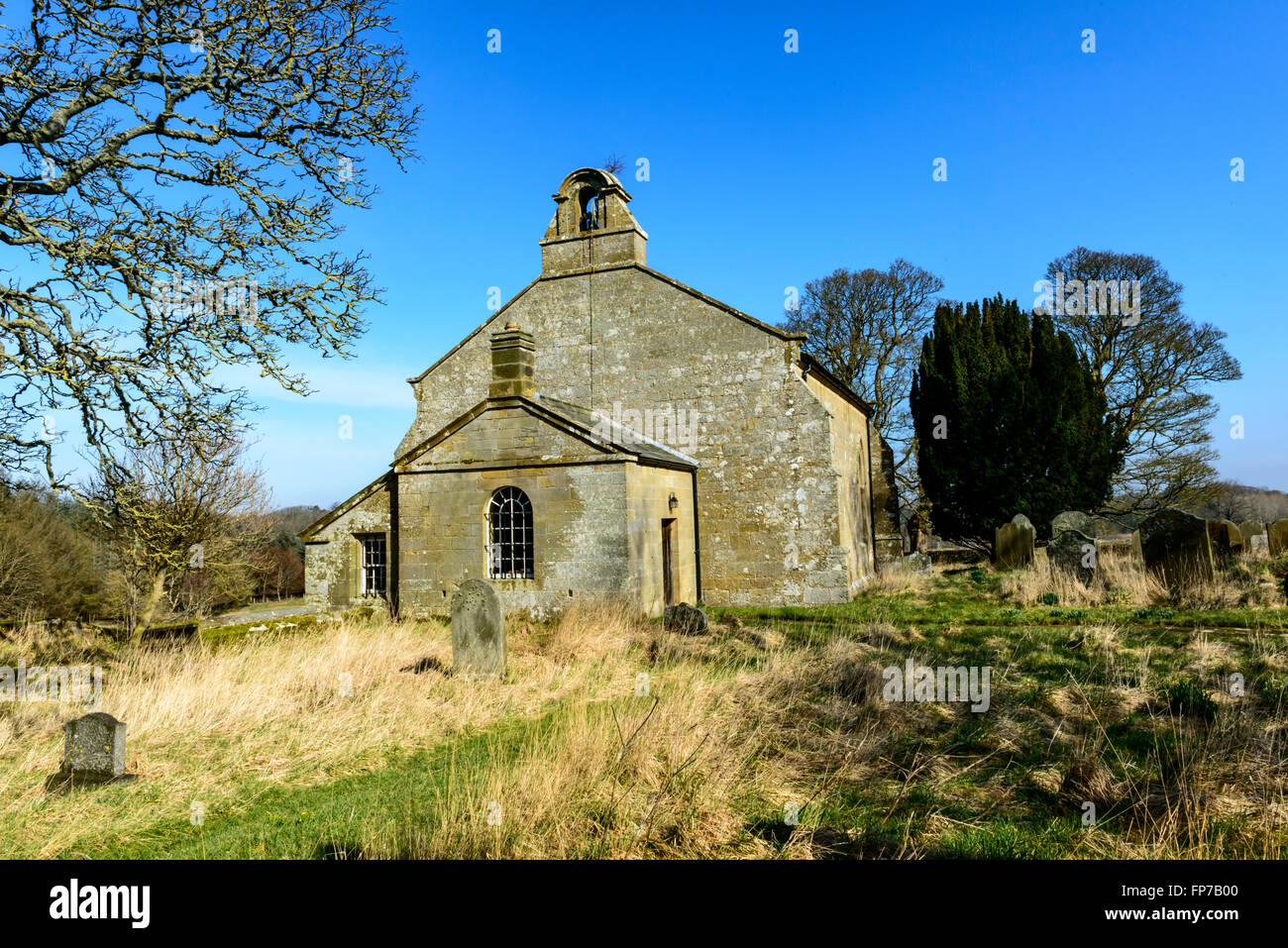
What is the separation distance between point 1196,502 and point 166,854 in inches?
1173

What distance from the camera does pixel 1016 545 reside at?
1986 centimetres

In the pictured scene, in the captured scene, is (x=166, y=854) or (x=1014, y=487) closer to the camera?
(x=166, y=854)

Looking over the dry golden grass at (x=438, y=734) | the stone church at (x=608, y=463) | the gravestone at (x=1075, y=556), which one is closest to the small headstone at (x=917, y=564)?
the stone church at (x=608, y=463)

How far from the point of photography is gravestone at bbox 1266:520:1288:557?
1805cm

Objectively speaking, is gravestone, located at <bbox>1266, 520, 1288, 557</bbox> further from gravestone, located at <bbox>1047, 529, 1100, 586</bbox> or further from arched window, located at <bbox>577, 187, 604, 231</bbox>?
arched window, located at <bbox>577, 187, 604, 231</bbox>

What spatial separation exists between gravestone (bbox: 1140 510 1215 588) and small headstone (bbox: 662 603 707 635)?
9.01 meters

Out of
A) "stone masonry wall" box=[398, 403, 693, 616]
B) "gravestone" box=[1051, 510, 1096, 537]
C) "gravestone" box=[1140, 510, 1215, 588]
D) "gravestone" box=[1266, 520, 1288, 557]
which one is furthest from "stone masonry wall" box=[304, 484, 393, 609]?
"gravestone" box=[1266, 520, 1288, 557]

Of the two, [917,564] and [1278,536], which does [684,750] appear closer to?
[917,564]

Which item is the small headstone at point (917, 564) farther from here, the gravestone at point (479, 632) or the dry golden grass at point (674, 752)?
the gravestone at point (479, 632)

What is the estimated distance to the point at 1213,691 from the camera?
23.0 feet

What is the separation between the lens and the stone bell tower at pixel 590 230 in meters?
18.2

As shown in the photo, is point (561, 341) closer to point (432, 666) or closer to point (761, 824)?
point (432, 666)

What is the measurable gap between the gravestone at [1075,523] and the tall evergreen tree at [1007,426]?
3.22 m
